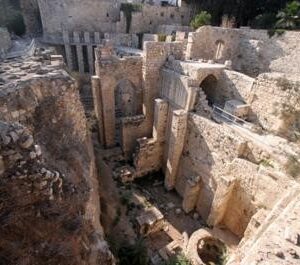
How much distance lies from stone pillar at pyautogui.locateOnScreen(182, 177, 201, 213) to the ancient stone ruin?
64 millimetres

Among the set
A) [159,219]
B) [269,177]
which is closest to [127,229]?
[159,219]

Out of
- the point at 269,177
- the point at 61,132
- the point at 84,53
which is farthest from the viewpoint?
the point at 84,53

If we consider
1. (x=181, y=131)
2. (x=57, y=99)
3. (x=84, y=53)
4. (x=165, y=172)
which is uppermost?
(x=57, y=99)

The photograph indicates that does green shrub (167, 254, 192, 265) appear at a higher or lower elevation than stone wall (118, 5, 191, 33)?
lower

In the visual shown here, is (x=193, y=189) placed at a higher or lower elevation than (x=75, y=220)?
lower

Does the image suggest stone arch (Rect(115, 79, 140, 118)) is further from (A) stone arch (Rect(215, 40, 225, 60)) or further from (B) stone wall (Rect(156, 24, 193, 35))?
(B) stone wall (Rect(156, 24, 193, 35))

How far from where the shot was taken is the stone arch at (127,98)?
1380cm

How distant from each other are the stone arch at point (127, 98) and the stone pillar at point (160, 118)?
1.98 meters

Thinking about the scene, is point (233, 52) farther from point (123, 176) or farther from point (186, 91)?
point (123, 176)

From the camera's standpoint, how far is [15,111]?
19.0 ft

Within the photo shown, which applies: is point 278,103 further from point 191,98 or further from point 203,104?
point 191,98

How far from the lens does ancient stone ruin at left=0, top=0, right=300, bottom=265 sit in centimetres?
369

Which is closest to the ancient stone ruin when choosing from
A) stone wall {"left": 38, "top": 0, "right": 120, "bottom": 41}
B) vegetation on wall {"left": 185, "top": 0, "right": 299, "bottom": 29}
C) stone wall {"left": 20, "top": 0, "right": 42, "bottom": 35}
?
vegetation on wall {"left": 185, "top": 0, "right": 299, "bottom": 29}

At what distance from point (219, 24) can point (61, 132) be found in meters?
20.4
